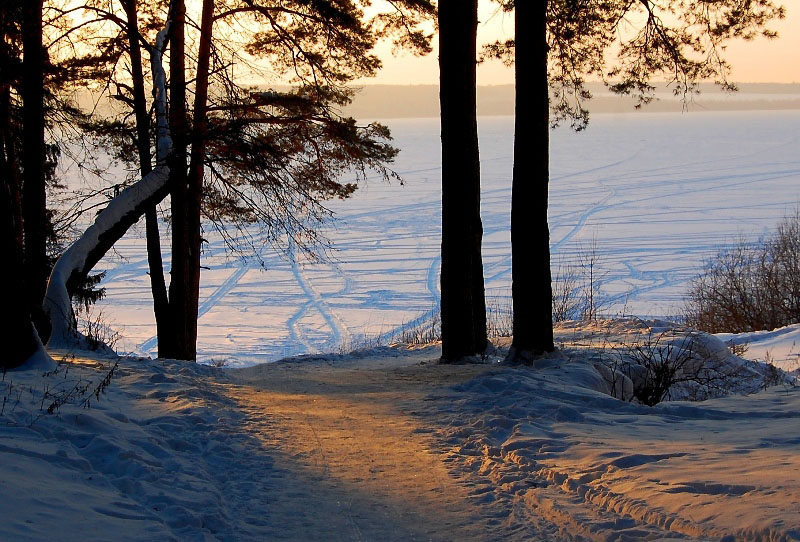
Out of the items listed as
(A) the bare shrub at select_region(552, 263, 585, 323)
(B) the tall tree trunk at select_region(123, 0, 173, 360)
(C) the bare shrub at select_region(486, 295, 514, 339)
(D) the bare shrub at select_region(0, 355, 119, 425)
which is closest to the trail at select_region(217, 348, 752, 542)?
(D) the bare shrub at select_region(0, 355, 119, 425)

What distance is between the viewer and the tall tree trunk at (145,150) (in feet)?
43.4

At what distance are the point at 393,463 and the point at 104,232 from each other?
7.19m

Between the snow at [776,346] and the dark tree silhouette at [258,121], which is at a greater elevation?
the dark tree silhouette at [258,121]

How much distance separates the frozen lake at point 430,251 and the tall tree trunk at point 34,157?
6.15 metres

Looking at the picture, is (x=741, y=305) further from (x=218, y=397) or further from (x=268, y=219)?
(x=218, y=397)

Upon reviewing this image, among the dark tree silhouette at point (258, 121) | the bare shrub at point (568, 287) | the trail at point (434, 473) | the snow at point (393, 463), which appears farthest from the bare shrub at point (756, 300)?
the trail at point (434, 473)

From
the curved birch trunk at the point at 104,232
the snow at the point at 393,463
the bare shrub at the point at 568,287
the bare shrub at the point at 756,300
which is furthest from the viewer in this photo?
the bare shrub at the point at 568,287

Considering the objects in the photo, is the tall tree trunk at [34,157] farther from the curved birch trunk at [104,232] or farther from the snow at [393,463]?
the snow at [393,463]

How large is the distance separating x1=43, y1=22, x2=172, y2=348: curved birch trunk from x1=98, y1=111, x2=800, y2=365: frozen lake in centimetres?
562

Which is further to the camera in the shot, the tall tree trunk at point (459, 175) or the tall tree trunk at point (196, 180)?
the tall tree trunk at point (196, 180)

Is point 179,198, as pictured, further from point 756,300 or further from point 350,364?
point 756,300

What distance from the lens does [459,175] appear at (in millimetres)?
11258

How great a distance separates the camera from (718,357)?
1205 cm

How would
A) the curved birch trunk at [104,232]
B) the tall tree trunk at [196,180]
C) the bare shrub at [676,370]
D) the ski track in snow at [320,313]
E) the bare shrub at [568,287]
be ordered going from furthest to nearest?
the ski track in snow at [320,313], the bare shrub at [568,287], the tall tree trunk at [196,180], the curved birch trunk at [104,232], the bare shrub at [676,370]
